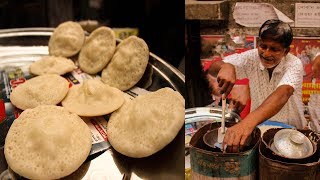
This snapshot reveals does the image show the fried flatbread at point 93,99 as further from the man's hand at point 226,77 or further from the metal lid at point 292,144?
the metal lid at point 292,144

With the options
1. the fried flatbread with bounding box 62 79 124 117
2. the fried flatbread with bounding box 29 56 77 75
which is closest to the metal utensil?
the fried flatbread with bounding box 62 79 124 117

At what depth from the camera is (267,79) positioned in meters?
1.01

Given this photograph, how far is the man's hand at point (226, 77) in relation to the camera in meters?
1.03

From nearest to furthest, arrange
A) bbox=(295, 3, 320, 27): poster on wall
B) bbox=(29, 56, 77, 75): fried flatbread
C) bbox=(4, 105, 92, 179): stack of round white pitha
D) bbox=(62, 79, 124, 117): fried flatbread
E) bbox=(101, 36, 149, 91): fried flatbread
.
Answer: bbox=(295, 3, 320, 27): poster on wall
bbox=(4, 105, 92, 179): stack of round white pitha
bbox=(62, 79, 124, 117): fried flatbread
bbox=(101, 36, 149, 91): fried flatbread
bbox=(29, 56, 77, 75): fried flatbread

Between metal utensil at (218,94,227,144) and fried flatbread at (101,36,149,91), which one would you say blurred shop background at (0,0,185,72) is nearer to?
fried flatbread at (101,36,149,91)

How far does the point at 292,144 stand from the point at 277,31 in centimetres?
28

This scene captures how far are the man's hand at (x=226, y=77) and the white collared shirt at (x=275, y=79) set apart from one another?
11 mm

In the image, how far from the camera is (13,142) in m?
1.13

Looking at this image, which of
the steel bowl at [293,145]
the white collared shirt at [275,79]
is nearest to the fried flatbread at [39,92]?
the white collared shirt at [275,79]

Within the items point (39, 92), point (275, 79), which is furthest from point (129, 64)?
point (275, 79)

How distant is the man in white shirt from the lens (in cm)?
98

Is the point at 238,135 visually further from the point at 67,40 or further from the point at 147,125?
the point at 67,40

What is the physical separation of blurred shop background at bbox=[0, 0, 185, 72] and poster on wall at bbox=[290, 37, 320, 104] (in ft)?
1.97

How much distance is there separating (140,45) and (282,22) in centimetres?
55
